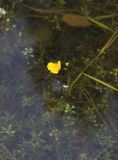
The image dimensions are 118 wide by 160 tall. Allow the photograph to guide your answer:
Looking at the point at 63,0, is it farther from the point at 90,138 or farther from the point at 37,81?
the point at 90,138

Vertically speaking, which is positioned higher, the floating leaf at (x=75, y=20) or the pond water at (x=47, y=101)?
the floating leaf at (x=75, y=20)

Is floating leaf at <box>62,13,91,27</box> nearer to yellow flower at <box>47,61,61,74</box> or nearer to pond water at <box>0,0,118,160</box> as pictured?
pond water at <box>0,0,118,160</box>

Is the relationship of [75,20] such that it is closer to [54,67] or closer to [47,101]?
[54,67]

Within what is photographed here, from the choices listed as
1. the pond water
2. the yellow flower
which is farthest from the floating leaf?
the yellow flower

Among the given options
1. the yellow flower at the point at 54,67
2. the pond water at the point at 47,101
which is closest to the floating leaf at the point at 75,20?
the pond water at the point at 47,101

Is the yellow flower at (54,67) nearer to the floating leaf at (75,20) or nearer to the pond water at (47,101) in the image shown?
the pond water at (47,101)
